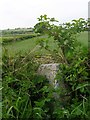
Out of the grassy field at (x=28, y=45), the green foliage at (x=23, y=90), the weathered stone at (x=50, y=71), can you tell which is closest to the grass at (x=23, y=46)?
the grassy field at (x=28, y=45)

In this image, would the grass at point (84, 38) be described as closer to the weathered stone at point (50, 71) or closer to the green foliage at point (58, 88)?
the green foliage at point (58, 88)

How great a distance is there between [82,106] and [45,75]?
53 centimetres

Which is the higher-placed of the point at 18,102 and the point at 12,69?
the point at 12,69

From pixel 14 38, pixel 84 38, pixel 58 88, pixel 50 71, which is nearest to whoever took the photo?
pixel 58 88

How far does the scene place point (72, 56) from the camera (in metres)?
3.35

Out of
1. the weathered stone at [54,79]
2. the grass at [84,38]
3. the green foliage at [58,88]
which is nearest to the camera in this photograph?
the green foliage at [58,88]

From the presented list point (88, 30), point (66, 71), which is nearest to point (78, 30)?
point (88, 30)

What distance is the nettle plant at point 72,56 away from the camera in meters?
3.21

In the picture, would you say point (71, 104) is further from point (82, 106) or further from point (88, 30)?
point (88, 30)

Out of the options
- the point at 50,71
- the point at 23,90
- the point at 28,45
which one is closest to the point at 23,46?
the point at 28,45

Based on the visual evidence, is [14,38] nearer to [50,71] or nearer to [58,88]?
[50,71]

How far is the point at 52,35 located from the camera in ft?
11.0

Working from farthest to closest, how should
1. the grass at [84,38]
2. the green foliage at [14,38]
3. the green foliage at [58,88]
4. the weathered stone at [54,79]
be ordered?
the green foliage at [14,38]
the grass at [84,38]
the weathered stone at [54,79]
the green foliage at [58,88]

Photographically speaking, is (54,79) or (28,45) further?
(28,45)
